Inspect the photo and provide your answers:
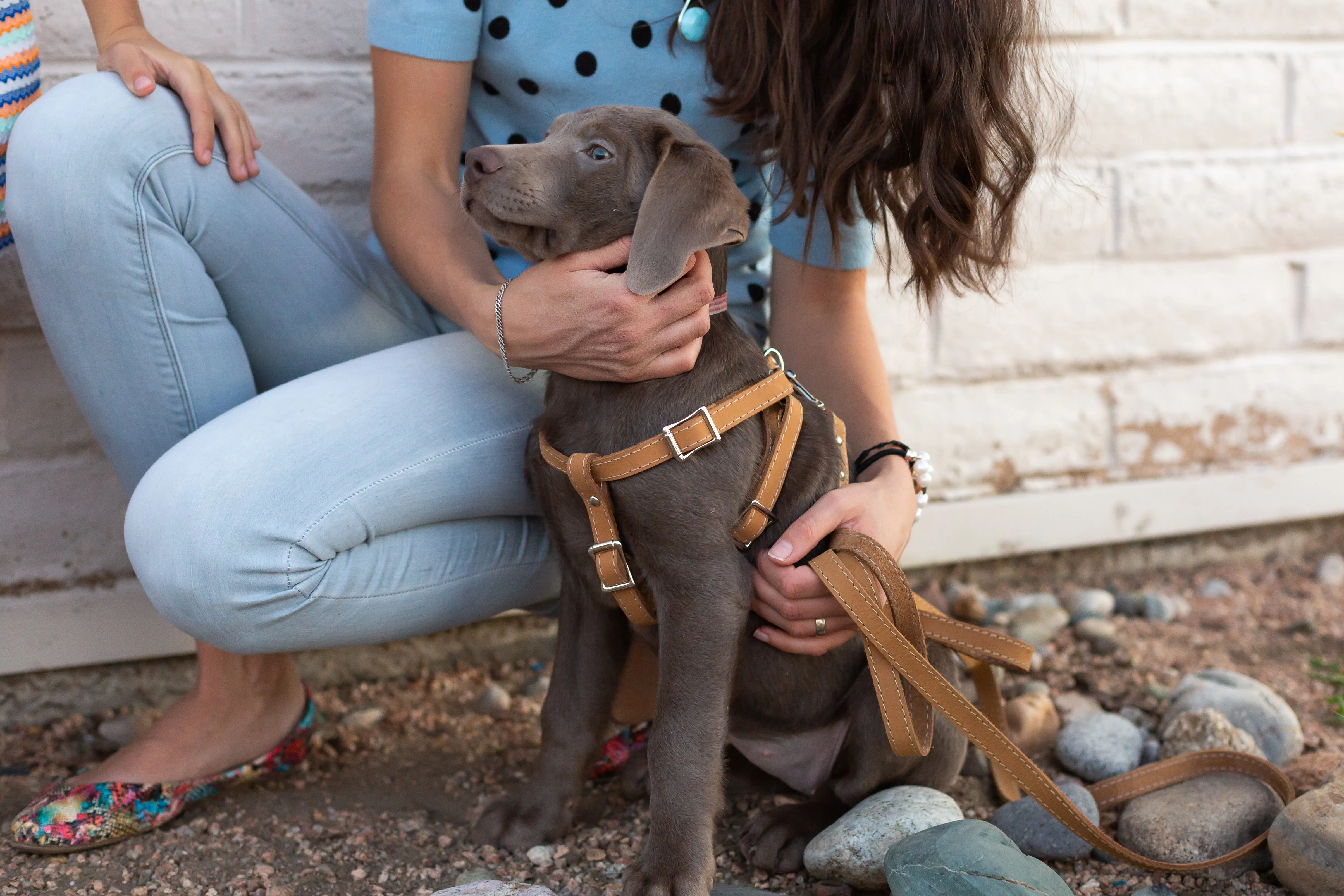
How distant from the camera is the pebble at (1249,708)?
236 cm

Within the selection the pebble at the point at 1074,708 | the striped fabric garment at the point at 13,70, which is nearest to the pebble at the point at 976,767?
the pebble at the point at 1074,708

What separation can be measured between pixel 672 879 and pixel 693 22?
5.11ft

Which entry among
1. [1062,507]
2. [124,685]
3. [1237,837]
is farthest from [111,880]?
[1062,507]

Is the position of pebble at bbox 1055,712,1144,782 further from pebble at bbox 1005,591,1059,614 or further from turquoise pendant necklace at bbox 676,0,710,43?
turquoise pendant necklace at bbox 676,0,710,43

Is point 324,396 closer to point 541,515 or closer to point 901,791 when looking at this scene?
point 541,515

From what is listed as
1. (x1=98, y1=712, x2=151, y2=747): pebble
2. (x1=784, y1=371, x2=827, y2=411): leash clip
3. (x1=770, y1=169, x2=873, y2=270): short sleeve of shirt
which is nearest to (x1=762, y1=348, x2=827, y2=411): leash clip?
(x1=784, y1=371, x2=827, y2=411): leash clip

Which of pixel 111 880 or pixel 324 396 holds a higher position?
pixel 324 396

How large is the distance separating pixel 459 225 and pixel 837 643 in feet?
3.50

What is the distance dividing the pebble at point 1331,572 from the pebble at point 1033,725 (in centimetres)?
148

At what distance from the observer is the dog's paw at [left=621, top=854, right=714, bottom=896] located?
1.74 m

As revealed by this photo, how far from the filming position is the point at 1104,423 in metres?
3.40

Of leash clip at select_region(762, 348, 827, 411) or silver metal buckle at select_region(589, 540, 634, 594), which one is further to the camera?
leash clip at select_region(762, 348, 827, 411)

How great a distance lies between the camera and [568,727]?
2055 mm

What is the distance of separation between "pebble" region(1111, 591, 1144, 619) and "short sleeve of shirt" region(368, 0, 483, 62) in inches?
93.7
